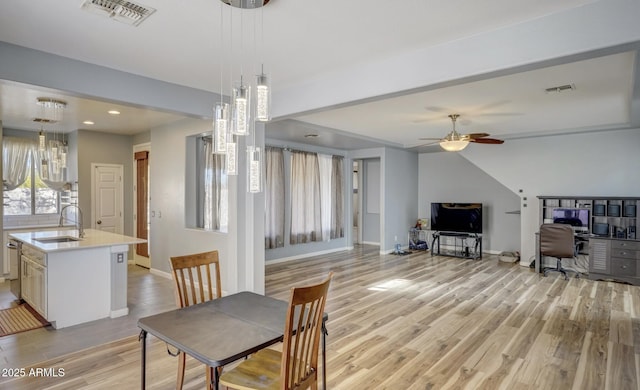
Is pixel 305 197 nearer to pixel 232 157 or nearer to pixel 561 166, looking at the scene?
pixel 561 166

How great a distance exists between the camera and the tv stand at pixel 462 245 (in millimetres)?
7953

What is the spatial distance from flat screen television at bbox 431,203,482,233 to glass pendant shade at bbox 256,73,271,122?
7095 millimetres

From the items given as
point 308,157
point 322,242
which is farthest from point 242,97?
point 322,242

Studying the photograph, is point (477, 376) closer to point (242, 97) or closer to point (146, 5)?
point (242, 97)

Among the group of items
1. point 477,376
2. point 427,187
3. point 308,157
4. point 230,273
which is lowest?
point 477,376

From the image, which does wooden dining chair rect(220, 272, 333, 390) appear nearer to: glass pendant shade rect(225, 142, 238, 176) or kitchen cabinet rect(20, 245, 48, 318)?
glass pendant shade rect(225, 142, 238, 176)

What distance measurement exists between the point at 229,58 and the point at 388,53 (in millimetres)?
1394

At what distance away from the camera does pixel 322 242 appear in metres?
8.30

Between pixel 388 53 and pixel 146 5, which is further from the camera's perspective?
pixel 388 53

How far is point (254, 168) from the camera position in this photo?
2.20m

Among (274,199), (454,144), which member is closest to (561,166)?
(454,144)

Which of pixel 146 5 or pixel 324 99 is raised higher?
pixel 146 5

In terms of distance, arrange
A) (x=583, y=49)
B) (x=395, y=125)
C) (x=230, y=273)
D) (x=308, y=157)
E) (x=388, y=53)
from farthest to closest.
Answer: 1. (x=308, y=157)
2. (x=395, y=125)
3. (x=230, y=273)
4. (x=388, y=53)
5. (x=583, y=49)

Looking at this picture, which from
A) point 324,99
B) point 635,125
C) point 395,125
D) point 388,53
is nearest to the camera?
point 388,53
